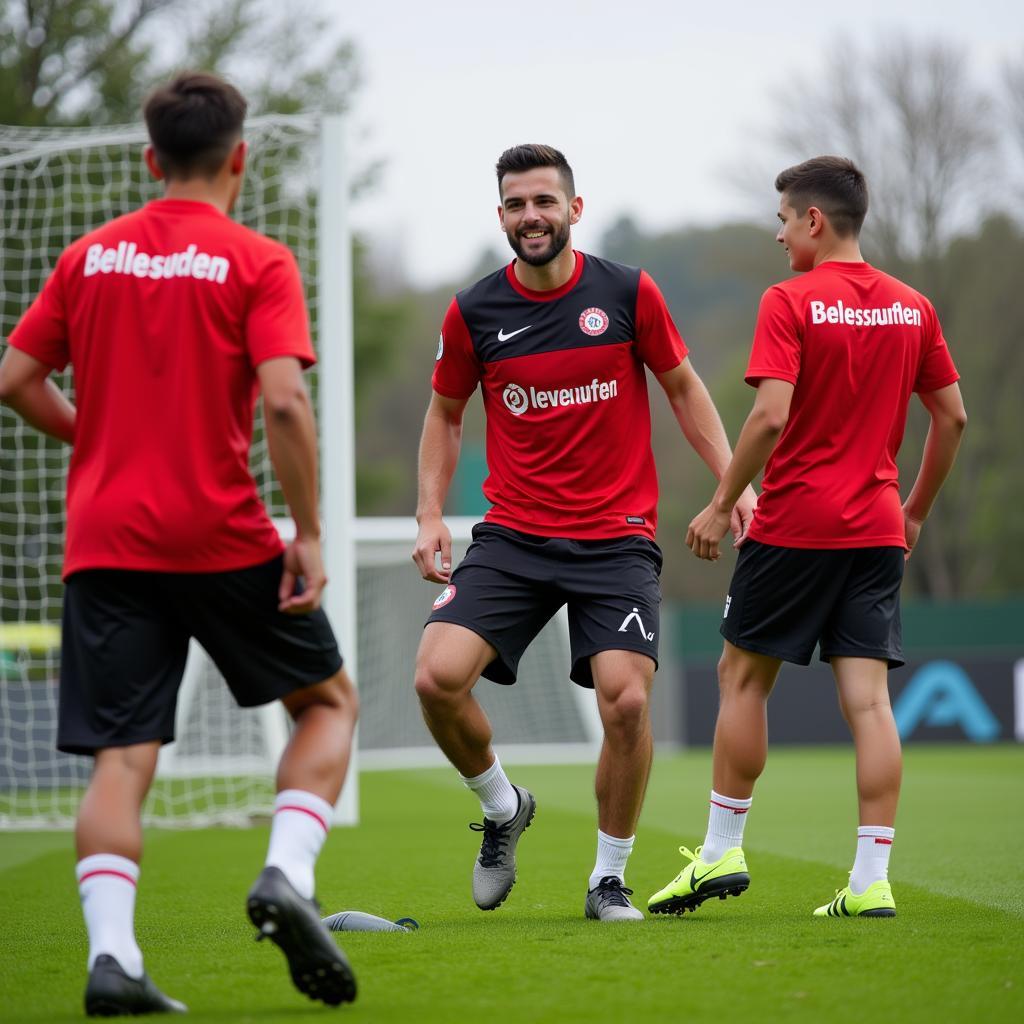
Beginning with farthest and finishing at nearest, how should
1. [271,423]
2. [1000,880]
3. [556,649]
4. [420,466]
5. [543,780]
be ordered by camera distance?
[556,649] → [543,780] → [1000,880] → [420,466] → [271,423]

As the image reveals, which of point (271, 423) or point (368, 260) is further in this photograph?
point (368, 260)

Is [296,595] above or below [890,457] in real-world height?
below

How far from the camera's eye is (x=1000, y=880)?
5695 millimetres

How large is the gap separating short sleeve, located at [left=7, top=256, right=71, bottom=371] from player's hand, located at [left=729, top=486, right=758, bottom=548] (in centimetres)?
224

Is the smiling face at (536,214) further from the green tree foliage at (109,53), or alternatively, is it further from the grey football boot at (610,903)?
the green tree foliage at (109,53)

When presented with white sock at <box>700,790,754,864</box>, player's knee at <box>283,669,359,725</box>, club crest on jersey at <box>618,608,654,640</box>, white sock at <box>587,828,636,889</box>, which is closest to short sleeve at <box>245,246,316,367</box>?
player's knee at <box>283,669,359,725</box>

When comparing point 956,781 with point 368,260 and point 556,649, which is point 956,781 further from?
point 368,260

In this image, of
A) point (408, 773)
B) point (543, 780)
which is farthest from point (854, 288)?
point (408, 773)

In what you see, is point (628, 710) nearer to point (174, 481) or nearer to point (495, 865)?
point (495, 865)

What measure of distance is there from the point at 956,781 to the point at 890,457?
26.9 ft

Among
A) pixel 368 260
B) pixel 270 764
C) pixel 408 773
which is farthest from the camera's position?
pixel 368 260

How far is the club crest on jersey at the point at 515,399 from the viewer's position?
199 inches

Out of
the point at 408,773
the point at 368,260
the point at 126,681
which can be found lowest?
the point at 408,773

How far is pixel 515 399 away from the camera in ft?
16.7
